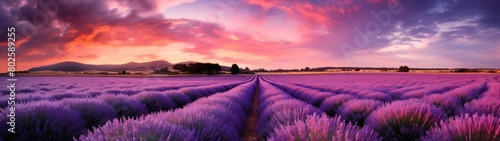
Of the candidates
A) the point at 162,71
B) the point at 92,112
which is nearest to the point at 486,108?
the point at 92,112

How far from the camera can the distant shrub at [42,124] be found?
3014mm

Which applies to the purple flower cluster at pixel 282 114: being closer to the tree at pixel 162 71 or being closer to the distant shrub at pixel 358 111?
the distant shrub at pixel 358 111

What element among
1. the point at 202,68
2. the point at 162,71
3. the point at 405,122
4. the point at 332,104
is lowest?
the point at 332,104

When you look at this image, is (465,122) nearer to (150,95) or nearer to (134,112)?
(134,112)

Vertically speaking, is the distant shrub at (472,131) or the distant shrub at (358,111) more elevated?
the distant shrub at (472,131)

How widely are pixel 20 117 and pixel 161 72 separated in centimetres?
8971

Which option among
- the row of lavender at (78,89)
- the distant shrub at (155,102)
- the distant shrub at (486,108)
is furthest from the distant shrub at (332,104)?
the row of lavender at (78,89)

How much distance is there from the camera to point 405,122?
3.28 metres

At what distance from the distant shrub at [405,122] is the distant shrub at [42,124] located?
354 centimetres

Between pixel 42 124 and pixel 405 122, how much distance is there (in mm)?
4087

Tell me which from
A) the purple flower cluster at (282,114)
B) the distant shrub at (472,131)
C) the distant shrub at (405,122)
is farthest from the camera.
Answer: the purple flower cluster at (282,114)

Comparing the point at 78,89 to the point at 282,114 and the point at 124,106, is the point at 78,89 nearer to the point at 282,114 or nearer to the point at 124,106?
the point at 124,106

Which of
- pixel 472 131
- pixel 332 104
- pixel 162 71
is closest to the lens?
pixel 472 131

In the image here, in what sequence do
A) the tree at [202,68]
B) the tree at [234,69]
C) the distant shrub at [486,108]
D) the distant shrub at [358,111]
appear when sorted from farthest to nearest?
the tree at [234,69], the tree at [202,68], the distant shrub at [358,111], the distant shrub at [486,108]
